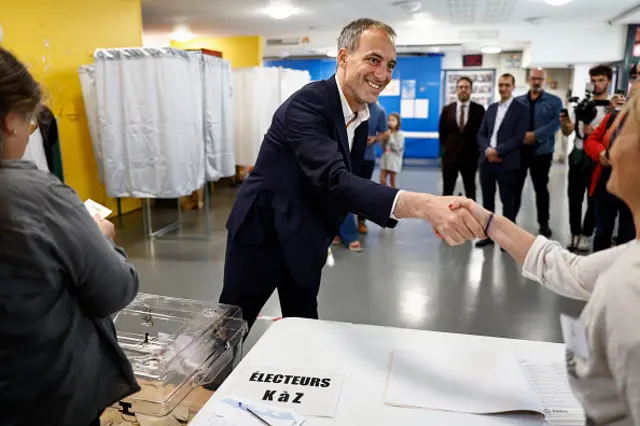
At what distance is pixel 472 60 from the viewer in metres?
11.8

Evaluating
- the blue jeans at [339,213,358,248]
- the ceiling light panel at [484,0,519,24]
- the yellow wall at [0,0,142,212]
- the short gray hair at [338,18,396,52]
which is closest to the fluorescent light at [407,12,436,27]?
the ceiling light panel at [484,0,519,24]

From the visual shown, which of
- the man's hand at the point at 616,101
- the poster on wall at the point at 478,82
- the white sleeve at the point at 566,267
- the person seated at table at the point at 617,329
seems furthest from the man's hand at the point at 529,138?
the poster on wall at the point at 478,82

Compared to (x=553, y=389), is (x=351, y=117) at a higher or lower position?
higher

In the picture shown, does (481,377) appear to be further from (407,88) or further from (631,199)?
(407,88)

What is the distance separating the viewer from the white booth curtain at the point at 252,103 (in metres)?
6.64

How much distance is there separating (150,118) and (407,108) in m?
8.20

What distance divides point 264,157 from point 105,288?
90 cm

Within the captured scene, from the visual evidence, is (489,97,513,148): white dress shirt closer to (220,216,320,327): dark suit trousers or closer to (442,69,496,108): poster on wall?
(220,216,320,327): dark suit trousers

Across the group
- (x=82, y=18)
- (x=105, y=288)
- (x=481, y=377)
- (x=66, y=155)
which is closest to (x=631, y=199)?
(x=481, y=377)

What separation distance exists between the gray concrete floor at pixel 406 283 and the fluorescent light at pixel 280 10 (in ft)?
12.9

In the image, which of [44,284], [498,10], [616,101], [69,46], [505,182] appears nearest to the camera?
[44,284]

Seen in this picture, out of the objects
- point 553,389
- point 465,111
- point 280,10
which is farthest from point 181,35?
point 553,389

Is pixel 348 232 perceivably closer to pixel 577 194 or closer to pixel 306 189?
pixel 577 194

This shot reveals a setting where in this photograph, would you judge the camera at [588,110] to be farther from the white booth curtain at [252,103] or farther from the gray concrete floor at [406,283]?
the white booth curtain at [252,103]
